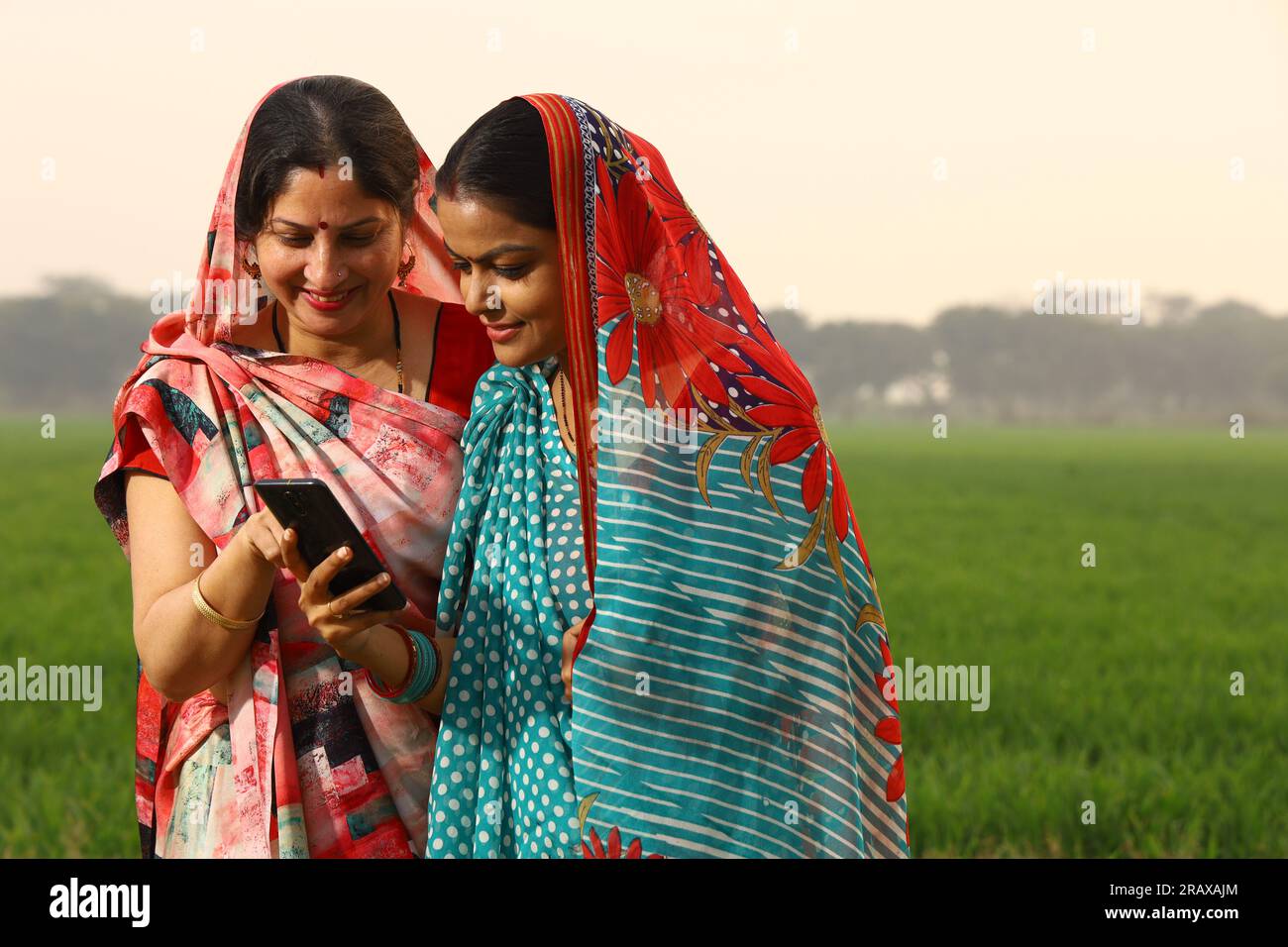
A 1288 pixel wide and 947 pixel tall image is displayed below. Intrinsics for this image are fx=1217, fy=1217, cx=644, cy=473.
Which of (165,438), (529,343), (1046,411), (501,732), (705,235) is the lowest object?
(501,732)

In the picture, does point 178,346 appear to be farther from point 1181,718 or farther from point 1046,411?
point 1046,411

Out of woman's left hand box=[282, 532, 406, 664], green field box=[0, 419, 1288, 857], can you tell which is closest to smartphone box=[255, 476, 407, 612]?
woman's left hand box=[282, 532, 406, 664]

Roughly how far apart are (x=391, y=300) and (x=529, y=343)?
434mm

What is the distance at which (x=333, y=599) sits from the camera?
6.07 feet

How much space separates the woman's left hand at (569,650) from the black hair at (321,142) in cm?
80

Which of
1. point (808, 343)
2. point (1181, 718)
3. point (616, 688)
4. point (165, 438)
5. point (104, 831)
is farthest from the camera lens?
point (808, 343)

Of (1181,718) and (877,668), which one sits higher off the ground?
(877,668)

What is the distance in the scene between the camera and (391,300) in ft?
7.57

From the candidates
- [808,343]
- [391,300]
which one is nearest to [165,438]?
[391,300]

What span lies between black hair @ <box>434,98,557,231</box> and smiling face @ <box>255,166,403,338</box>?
16 centimetres

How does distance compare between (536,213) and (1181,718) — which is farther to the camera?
(1181,718)

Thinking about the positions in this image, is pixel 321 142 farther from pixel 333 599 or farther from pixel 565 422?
pixel 333 599

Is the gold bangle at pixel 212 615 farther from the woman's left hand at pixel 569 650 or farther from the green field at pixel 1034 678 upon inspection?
the green field at pixel 1034 678

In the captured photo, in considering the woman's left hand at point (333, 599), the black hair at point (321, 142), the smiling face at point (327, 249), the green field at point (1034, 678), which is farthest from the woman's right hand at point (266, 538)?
the green field at point (1034, 678)
